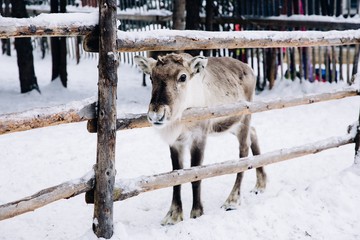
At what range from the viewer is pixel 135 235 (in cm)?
349

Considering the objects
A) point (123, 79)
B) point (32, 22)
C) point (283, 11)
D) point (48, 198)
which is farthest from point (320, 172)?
point (123, 79)

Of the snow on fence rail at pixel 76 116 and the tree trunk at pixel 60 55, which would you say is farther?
the tree trunk at pixel 60 55

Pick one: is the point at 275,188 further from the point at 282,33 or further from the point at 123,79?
the point at 123,79

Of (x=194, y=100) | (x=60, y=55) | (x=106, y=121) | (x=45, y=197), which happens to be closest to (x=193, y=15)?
(x=60, y=55)

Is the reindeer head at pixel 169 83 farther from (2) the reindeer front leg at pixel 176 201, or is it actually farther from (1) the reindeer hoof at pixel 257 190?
(1) the reindeer hoof at pixel 257 190

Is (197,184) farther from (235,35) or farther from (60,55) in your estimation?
(60,55)

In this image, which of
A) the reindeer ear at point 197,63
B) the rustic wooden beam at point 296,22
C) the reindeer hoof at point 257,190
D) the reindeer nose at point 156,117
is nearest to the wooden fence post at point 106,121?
the reindeer nose at point 156,117

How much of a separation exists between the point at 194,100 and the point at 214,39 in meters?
0.73

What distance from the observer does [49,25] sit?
117 inches

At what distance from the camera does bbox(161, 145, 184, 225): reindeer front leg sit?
442cm

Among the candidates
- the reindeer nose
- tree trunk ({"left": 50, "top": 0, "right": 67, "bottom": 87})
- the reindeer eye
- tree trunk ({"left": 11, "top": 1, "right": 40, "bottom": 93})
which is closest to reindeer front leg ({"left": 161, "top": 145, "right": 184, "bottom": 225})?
the reindeer eye

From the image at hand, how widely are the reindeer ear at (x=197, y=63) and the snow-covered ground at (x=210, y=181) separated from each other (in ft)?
4.48

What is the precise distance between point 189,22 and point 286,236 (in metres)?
6.92

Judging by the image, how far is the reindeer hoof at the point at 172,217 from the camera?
439 cm
